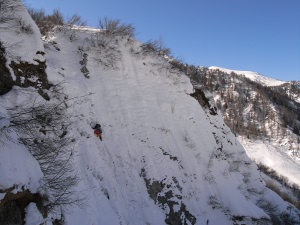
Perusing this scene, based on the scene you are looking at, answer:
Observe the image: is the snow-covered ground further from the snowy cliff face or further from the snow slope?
the snow slope

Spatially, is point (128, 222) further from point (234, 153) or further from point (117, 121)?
point (234, 153)

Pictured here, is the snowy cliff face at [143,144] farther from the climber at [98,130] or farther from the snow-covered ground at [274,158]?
the snow-covered ground at [274,158]

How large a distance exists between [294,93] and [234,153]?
168004 mm

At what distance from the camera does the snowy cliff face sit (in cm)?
916

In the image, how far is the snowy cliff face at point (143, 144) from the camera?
916 centimetres

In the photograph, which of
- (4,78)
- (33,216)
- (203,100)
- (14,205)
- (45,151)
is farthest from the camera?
(203,100)

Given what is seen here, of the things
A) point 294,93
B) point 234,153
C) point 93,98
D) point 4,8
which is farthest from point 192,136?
point 294,93

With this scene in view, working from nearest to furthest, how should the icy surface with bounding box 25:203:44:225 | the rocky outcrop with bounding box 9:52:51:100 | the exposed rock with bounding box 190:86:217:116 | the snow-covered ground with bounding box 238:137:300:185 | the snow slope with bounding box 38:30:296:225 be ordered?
the icy surface with bounding box 25:203:44:225
the rocky outcrop with bounding box 9:52:51:100
the snow slope with bounding box 38:30:296:225
the exposed rock with bounding box 190:86:217:116
the snow-covered ground with bounding box 238:137:300:185

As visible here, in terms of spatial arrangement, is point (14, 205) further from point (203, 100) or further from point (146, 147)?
point (203, 100)

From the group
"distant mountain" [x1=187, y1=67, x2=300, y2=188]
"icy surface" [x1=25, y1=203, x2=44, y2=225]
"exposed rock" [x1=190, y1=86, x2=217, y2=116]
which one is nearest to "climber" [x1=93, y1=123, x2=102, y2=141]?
"icy surface" [x1=25, y1=203, x2=44, y2=225]

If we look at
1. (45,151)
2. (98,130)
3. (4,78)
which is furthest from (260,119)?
(45,151)

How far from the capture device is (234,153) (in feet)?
52.5

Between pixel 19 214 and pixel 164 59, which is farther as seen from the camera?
pixel 164 59

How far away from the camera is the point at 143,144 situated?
11.9 metres
